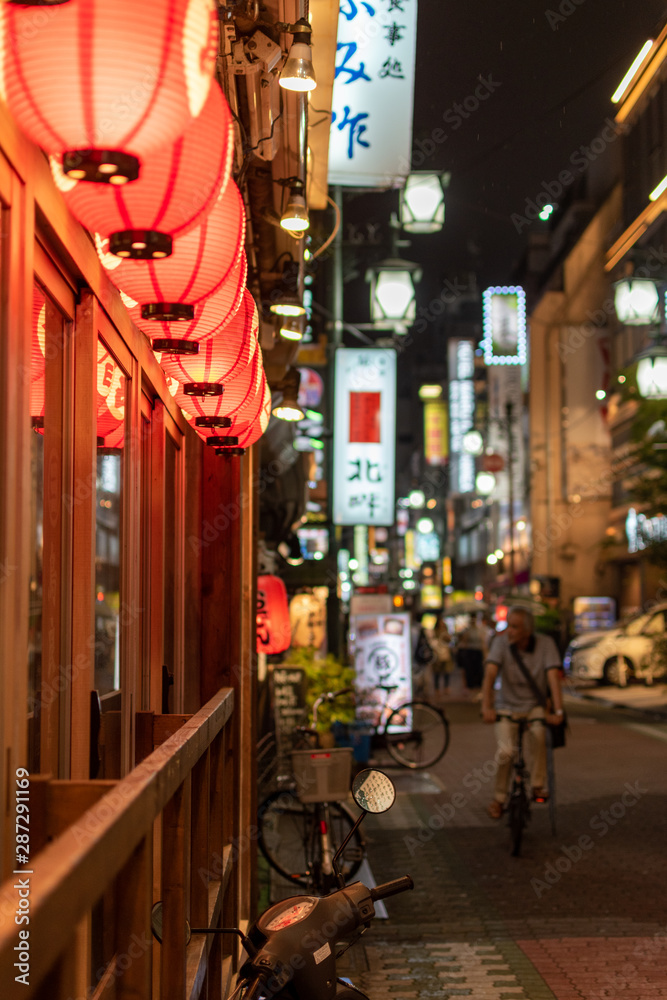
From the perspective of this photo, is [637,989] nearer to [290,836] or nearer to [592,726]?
[290,836]

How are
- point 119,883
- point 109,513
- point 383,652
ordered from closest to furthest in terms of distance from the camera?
point 119,883, point 109,513, point 383,652

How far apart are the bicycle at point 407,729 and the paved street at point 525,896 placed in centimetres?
52

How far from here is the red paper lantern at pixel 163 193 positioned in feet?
7.54

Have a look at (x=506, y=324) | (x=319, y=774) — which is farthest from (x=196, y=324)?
(x=506, y=324)

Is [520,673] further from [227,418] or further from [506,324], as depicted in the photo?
[506,324]

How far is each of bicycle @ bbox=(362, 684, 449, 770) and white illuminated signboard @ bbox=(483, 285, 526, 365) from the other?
76.9 feet

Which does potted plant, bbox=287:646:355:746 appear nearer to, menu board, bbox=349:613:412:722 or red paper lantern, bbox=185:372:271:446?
menu board, bbox=349:613:412:722

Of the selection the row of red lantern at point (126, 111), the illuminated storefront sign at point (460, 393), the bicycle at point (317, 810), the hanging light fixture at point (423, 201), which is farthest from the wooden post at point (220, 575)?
the illuminated storefront sign at point (460, 393)

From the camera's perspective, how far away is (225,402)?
15.1ft

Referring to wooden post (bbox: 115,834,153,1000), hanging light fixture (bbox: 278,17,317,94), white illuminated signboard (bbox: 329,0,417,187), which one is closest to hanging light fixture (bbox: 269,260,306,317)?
white illuminated signboard (bbox: 329,0,417,187)

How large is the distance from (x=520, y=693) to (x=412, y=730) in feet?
17.9

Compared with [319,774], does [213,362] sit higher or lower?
higher

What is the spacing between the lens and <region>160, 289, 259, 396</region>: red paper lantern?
13.3ft

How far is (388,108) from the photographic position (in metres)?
9.04
